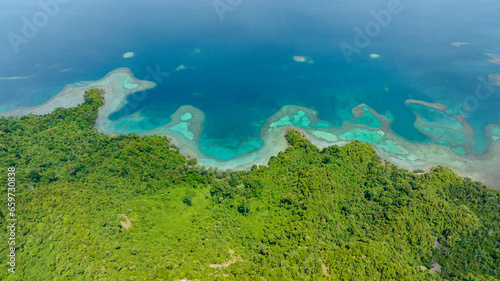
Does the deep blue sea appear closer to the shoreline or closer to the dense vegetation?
the shoreline

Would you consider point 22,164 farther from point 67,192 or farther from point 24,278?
point 24,278

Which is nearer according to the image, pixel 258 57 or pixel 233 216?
pixel 233 216

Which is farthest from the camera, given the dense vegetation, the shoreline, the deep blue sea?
the deep blue sea

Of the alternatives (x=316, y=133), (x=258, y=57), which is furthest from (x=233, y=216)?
(x=258, y=57)

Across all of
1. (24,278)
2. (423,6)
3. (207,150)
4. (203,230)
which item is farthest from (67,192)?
(423,6)

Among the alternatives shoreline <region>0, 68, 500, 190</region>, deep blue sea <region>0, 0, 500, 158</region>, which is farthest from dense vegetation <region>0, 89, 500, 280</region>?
deep blue sea <region>0, 0, 500, 158</region>

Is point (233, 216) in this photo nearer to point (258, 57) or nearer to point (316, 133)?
point (316, 133)

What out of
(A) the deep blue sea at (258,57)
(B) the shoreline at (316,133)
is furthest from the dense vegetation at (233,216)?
(A) the deep blue sea at (258,57)
